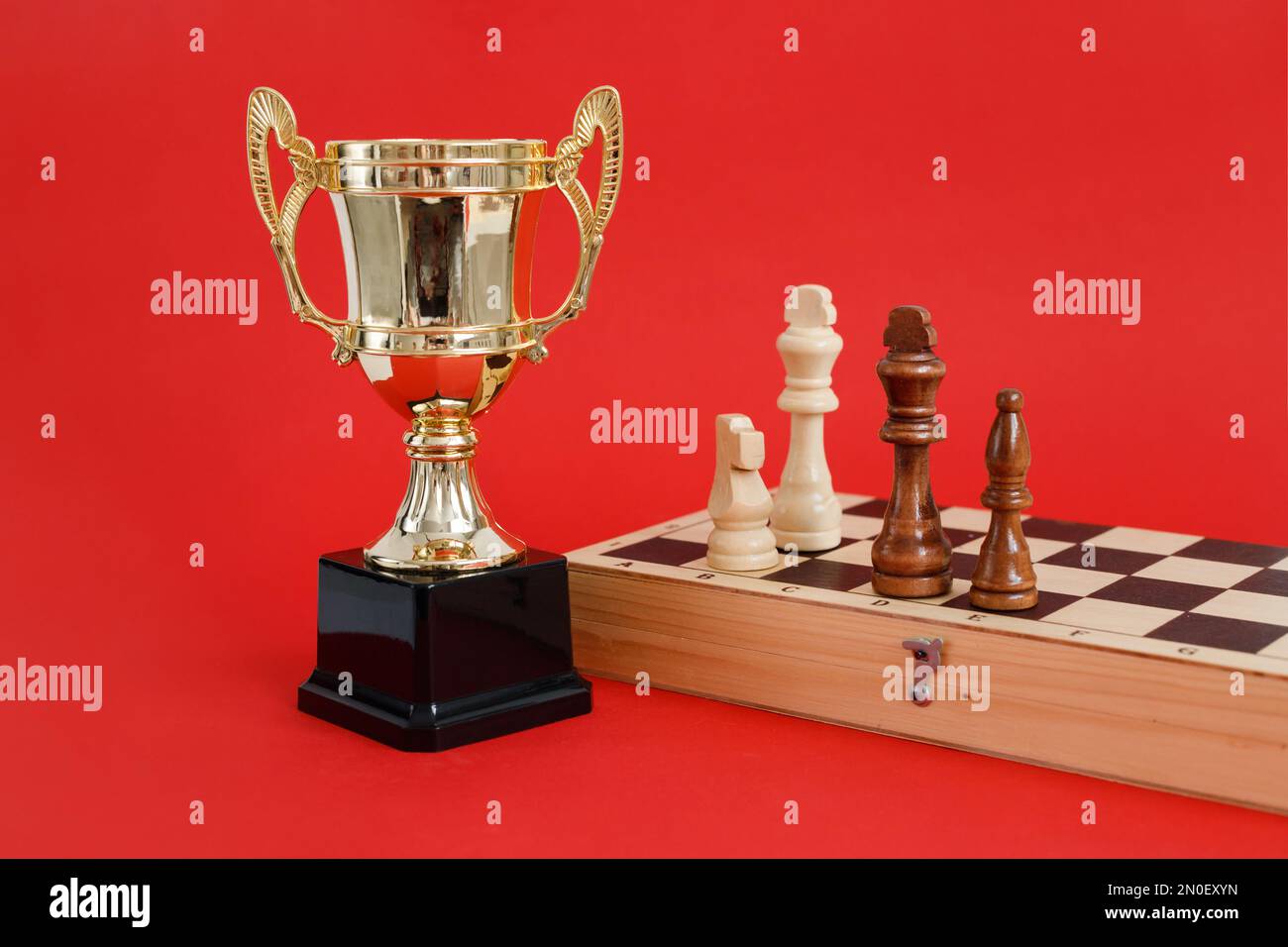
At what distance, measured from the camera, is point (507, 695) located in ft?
8.87

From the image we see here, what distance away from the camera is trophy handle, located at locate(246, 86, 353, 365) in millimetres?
2654

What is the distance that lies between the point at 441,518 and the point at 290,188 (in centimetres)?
55

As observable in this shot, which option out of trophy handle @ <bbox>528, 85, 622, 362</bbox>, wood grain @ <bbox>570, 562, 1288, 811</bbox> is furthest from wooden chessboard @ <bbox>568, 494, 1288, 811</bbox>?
trophy handle @ <bbox>528, 85, 622, 362</bbox>

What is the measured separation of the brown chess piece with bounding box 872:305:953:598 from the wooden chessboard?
38 mm

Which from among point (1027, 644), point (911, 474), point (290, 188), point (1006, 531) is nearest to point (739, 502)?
point (911, 474)

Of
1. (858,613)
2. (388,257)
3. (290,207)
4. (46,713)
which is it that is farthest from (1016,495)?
(46,713)

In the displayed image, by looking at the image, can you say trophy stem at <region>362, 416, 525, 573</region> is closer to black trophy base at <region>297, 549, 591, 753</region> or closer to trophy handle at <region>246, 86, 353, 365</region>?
black trophy base at <region>297, 549, 591, 753</region>

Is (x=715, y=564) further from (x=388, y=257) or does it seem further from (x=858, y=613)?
(x=388, y=257)

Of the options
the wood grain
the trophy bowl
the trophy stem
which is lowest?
the wood grain

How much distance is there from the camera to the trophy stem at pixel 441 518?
2.69 metres

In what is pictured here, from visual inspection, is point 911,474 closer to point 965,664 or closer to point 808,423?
point 965,664

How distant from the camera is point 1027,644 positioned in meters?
2.49

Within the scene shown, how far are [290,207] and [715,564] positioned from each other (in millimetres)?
Answer: 885

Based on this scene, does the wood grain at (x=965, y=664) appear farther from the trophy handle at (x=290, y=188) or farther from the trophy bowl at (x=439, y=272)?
the trophy handle at (x=290, y=188)
